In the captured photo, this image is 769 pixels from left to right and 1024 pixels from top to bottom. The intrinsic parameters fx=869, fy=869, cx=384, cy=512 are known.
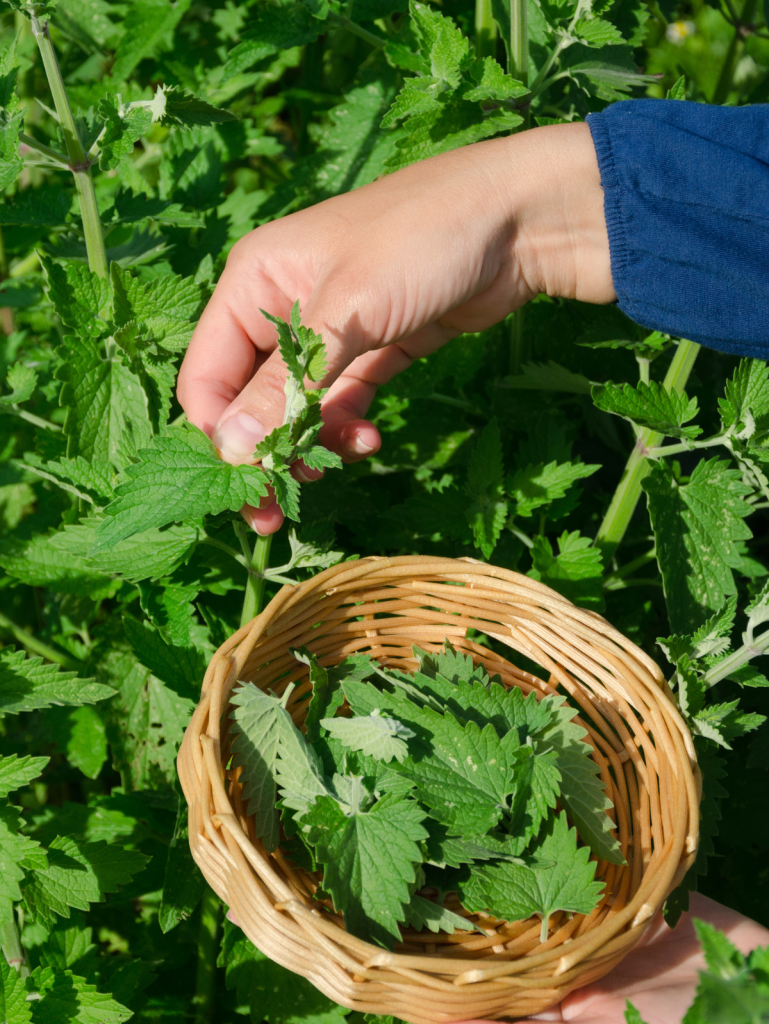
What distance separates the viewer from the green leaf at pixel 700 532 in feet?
5.45

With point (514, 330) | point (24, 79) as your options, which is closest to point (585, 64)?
point (514, 330)

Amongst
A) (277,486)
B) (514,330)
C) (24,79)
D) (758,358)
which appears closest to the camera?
(277,486)

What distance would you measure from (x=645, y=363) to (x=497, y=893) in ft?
3.52

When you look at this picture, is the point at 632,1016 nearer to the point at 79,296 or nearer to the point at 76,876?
the point at 76,876

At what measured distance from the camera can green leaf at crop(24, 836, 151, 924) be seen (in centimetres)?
150

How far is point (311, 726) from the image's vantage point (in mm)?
1591

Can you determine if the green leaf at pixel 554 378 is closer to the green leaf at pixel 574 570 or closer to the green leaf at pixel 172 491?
the green leaf at pixel 574 570

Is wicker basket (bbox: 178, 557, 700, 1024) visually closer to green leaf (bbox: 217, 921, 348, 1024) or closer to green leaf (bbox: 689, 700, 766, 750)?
green leaf (bbox: 689, 700, 766, 750)

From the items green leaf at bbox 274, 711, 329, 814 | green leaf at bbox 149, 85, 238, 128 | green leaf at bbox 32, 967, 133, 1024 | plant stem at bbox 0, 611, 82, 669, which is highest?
green leaf at bbox 149, 85, 238, 128

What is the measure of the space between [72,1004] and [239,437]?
1.00 meters

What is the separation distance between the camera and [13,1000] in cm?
140

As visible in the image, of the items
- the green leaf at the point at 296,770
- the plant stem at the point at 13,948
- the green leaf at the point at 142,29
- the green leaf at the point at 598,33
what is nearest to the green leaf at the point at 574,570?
the green leaf at the point at 296,770

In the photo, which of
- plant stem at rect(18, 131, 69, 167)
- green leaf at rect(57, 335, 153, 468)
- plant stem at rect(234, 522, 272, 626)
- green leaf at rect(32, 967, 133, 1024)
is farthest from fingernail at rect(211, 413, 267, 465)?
green leaf at rect(32, 967, 133, 1024)

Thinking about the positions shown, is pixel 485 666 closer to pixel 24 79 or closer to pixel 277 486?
pixel 277 486
